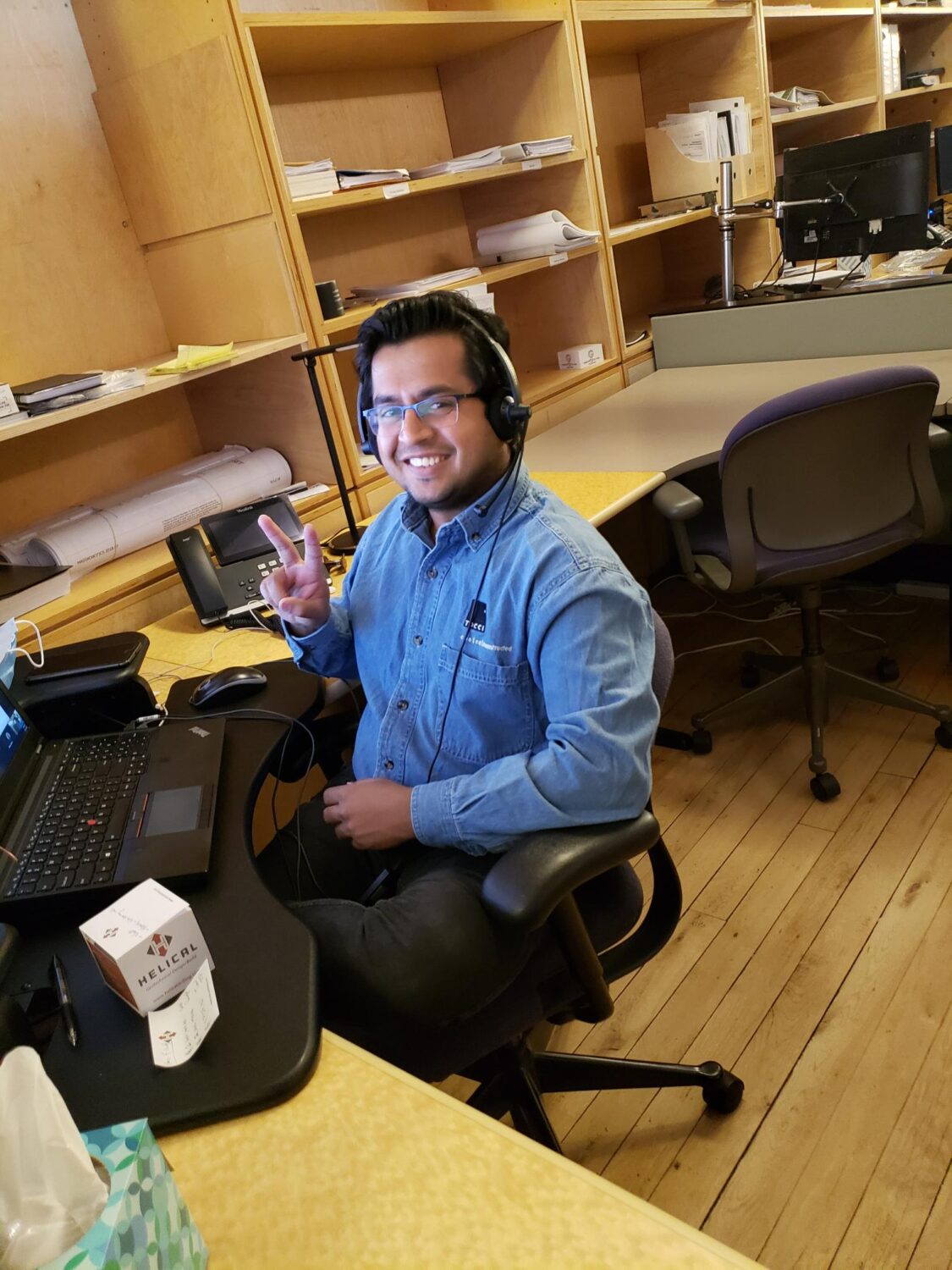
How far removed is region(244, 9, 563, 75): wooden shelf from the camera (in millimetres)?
1967

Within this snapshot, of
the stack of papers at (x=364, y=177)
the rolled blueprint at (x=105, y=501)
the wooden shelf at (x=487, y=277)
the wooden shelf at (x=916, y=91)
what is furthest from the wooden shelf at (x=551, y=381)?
the wooden shelf at (x=916, y=91)

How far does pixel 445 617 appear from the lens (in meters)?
1.29

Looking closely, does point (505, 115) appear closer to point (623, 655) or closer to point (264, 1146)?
point (623, 655)

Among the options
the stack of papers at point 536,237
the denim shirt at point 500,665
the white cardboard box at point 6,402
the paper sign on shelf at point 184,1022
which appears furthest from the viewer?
the stack of papers at point 536,237

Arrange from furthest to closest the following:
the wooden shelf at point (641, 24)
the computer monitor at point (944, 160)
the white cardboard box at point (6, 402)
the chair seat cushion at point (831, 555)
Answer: the computer monitor at point (944, 160) → the wooden shelf at point (641, 24) → the chair seat cushion at point (831, 555) → the white cardboard box at point (6, 402)

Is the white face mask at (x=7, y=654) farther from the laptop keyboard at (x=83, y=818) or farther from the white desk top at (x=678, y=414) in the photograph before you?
the white desk top at (x=678, y=414)

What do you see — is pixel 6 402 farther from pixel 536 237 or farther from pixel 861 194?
pixel 861 194

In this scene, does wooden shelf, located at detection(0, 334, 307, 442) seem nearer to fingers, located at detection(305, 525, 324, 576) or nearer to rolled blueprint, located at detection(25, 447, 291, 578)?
rolled blueprint, located at detection(25, 447, 291, 578)

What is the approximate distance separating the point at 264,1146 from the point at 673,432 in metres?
2.07

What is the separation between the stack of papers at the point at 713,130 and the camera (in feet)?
10.5

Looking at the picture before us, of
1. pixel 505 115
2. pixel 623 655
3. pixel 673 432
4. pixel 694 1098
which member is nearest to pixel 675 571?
pixel 673 432

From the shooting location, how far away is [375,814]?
4.09 ft

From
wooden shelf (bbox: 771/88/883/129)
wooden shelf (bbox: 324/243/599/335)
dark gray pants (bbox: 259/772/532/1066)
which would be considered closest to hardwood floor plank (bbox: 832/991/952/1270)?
dark gray pants (bbox: 259/772/532/1066)

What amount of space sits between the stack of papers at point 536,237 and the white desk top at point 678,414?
487mm
